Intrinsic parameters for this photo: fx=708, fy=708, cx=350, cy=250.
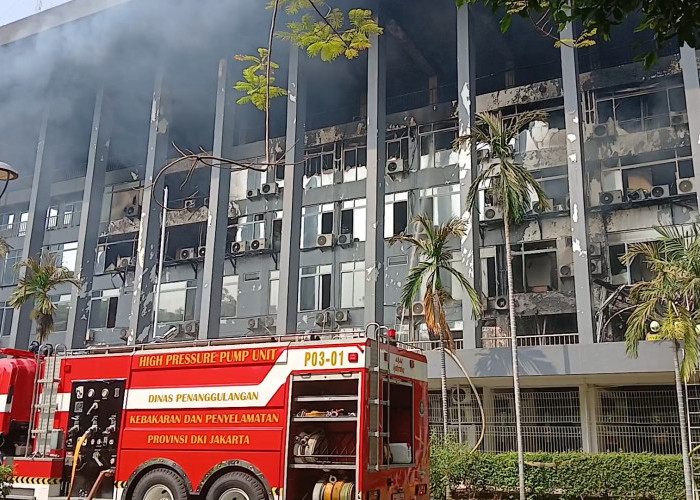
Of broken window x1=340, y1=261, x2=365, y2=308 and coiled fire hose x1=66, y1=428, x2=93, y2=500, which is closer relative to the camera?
coiled fire hose x1=66, y1=428, x2=93, y2=500

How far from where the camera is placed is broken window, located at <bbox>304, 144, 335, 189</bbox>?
98.1 feet

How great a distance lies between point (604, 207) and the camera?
2491 cm

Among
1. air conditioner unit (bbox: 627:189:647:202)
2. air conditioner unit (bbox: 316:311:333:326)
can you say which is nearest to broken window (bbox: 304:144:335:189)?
air conditioner unit (bbox: 316:311:333:326)

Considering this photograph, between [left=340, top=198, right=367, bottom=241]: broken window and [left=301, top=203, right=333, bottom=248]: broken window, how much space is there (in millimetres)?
617

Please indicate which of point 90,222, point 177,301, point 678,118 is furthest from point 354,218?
point 678,118

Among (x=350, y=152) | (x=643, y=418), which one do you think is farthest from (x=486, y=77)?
(x=643, y=418)

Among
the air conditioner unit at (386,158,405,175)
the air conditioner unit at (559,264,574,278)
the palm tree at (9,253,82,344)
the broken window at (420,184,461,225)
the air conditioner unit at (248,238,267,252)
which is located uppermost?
the air conditioner unit at (386,158,405,175)

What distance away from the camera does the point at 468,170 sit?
2050 cm

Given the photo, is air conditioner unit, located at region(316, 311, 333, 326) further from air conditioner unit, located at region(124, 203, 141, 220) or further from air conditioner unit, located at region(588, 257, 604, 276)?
air conditioner unit, located at region(124, 203, 141, 220)

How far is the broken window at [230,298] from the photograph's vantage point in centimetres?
3089

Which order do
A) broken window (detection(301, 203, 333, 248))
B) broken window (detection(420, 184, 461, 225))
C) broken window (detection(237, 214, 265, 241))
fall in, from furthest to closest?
1. broken window (detection(237, 214, 265, 241))
2. broken window (detection(301, 203, 333, 248))
3. broken window (detection(420, 184, 461, 225))

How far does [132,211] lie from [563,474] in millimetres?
25418

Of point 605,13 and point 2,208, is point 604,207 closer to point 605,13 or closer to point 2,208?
point 605,13

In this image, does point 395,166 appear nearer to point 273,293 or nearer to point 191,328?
point 273,293
